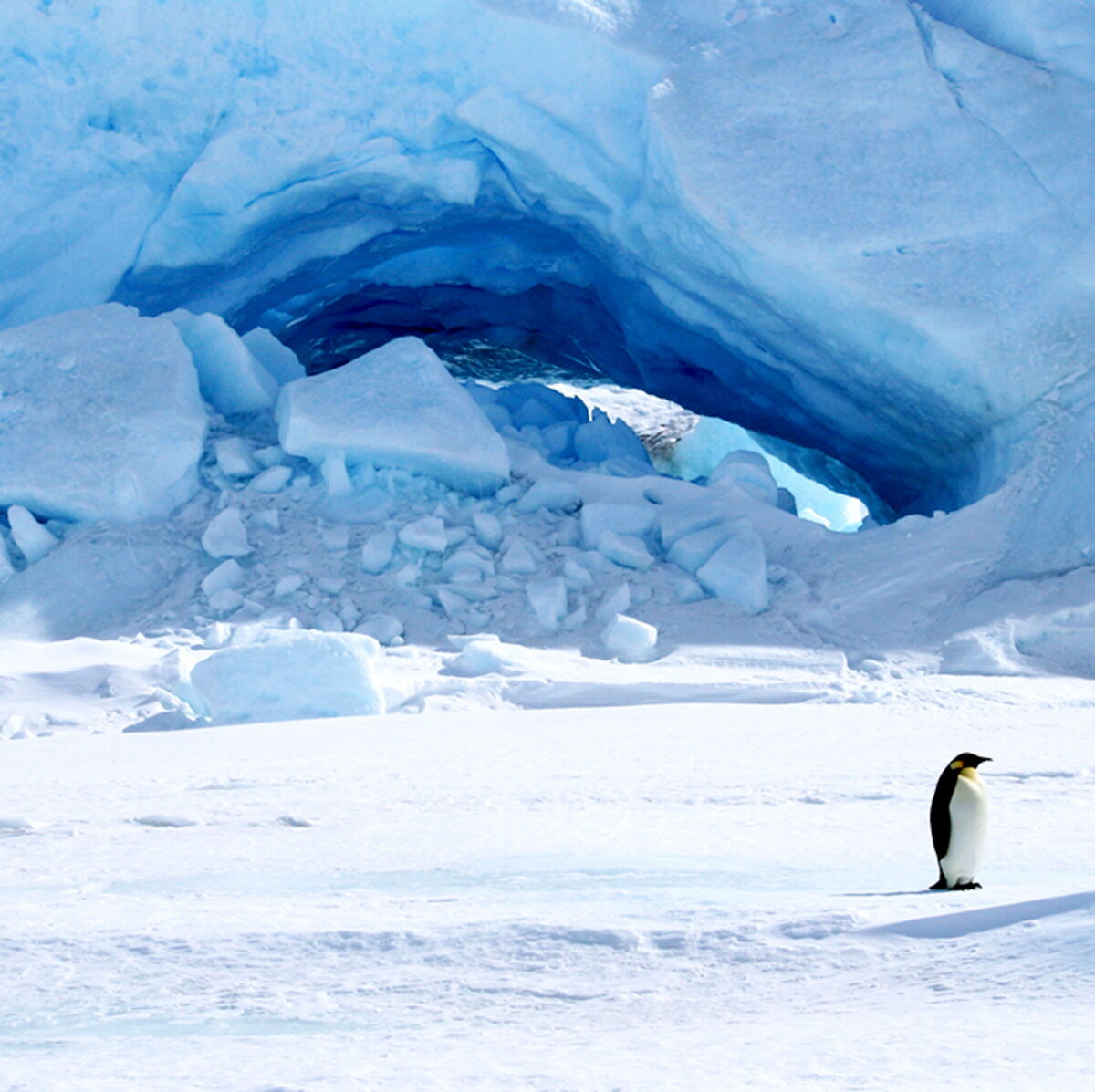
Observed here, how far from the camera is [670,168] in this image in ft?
15.7

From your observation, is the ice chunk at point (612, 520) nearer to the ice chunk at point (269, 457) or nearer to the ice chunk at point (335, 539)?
the ice chunk at point (335, 539)

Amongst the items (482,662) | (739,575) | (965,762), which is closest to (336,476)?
(482,662)

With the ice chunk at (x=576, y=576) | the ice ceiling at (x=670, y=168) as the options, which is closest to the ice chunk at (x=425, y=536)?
the ice chunk at (x=576, y=576)

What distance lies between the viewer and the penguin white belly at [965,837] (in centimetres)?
154

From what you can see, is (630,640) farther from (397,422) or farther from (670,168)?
(670,168)

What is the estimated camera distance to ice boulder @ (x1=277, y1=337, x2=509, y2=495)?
4480 millimetres

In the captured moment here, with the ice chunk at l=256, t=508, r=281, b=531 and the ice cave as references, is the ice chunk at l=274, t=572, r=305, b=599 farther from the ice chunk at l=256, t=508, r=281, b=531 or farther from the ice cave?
the ice cave

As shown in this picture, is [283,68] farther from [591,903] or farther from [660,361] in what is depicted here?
[591,903]

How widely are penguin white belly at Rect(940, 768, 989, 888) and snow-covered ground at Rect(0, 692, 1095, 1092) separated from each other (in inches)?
1.8

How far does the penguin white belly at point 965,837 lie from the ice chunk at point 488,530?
2.97 meters

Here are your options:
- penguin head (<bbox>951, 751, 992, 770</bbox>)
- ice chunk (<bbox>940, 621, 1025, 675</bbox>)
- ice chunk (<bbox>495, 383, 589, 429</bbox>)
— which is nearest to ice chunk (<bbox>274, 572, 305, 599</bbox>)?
ice chunk (<bbox>495, 383, 589, 429</bbox>)

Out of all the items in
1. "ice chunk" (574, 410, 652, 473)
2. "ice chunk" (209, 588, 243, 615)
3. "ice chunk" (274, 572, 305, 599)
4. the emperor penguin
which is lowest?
the emperor penguin

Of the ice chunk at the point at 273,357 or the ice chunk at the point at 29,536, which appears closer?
the ice chunk at the point at 29,536

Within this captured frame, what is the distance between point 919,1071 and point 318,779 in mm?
1480
